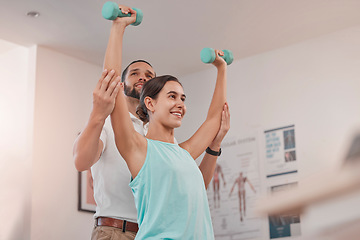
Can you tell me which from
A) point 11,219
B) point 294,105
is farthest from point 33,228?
point 294,105

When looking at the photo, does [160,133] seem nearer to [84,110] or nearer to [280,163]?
[280,163]

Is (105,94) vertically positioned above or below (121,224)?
above

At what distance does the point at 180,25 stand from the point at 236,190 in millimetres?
1241

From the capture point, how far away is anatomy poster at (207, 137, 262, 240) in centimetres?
339

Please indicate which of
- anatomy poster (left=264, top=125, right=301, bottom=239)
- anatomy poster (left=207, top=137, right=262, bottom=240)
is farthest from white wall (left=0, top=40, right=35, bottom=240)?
anatomy poster (left=264, top=125, right=301, bottom=239)

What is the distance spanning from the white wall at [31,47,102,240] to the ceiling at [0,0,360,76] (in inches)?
7.2

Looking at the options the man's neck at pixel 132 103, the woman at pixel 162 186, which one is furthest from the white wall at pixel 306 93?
the woman at pixel 162 186

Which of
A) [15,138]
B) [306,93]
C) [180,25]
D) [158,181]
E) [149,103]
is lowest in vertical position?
[158,181]

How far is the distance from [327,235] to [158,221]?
1.09 m

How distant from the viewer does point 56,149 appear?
11.2 feet

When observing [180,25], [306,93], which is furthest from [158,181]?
[306,93]

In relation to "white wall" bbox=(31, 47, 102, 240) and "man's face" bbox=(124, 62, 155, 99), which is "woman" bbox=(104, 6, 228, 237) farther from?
"white wall" bbox=(31, 47, 102, 240)

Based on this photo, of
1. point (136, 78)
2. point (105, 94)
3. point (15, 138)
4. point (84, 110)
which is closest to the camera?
point (105, 94)

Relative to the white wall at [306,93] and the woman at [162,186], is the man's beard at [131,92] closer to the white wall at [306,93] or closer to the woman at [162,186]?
the woman at [162,186]
